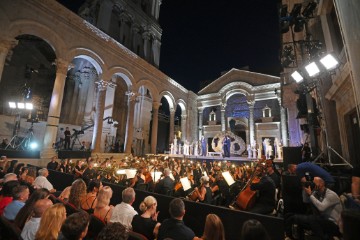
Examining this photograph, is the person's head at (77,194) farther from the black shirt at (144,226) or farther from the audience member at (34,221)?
the black shirt at (144,226)

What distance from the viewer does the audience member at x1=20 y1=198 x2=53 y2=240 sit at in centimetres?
247

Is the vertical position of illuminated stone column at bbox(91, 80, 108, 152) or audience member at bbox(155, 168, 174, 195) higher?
illuminated stone column at bbox(91, 80, 108, 152)

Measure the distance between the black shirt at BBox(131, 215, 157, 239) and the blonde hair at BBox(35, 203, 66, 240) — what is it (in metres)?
1.11

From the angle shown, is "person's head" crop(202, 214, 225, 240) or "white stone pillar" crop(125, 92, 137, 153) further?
"white stone pillar" crop(125, 92, 137, 153)

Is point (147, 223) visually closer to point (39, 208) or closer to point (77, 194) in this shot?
point (39, 208)

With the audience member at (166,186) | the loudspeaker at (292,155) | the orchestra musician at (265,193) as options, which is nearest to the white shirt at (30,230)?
the audience member at (166,186)

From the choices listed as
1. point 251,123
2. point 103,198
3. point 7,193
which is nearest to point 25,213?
point 103,198

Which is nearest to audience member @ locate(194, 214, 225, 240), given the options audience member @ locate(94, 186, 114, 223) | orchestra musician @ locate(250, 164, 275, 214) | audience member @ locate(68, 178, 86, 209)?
audience member @ locate(94, 186, 114, 223)

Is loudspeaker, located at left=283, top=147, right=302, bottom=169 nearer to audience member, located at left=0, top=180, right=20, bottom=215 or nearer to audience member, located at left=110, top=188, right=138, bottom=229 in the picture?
audience member, located at left=110, top=188, right=138, bottom=229

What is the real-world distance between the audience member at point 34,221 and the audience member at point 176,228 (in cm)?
170

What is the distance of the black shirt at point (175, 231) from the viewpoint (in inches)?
101

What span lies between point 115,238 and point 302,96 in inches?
370

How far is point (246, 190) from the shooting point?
4707 millimetres

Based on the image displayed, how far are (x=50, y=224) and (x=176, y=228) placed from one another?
5.38ft
